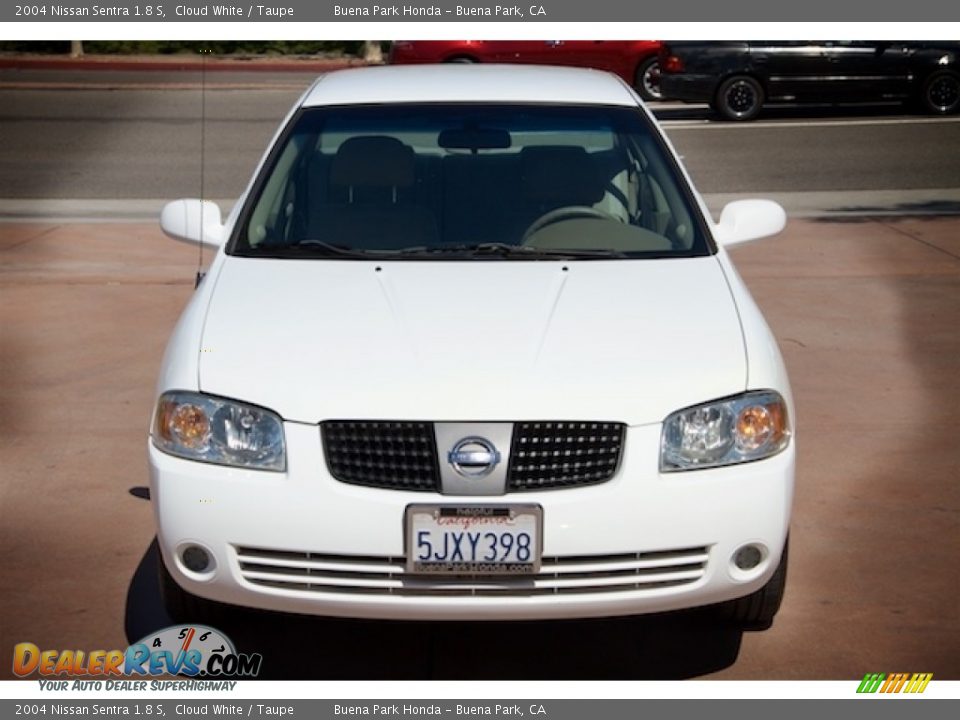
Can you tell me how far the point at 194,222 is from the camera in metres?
5.74

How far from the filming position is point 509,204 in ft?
18.4

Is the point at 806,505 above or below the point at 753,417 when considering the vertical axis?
below

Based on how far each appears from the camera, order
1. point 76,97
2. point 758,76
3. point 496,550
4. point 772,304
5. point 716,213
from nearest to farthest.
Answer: point 496,550, point 772,304, point 716,213, point 758,76, point 76,97

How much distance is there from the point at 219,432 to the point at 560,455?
919 mm

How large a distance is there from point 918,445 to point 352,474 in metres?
3.42

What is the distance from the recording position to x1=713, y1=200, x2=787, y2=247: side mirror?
577 cm

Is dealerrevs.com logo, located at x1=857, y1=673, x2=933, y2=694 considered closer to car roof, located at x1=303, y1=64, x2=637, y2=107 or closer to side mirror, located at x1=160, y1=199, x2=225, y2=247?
car roof, located at x1=303, y1=64, x2=637, y2=107

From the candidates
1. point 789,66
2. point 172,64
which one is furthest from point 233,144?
point 172,64

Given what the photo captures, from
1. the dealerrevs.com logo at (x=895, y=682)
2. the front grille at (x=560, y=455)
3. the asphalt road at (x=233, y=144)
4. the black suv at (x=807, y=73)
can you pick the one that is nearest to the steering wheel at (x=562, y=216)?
the front grille at (x=560, y=455)

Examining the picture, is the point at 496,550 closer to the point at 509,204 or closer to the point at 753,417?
the point at 753,417

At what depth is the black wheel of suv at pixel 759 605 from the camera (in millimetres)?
4543

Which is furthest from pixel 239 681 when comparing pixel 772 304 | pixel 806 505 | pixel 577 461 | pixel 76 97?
pixel 76 97

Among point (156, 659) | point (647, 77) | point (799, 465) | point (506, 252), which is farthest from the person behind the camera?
point (647, 77)

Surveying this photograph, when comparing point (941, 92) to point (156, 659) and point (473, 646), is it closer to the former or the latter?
point (473, 646)
